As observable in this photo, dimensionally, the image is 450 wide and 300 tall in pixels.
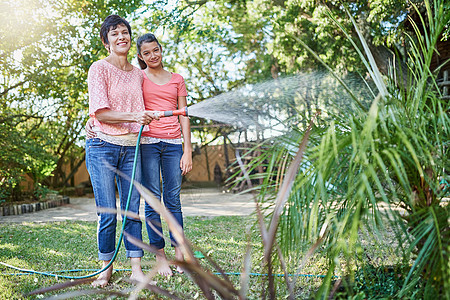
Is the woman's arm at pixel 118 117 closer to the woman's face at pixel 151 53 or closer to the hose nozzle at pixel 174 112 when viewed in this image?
the hose nozzle at pixel 174 112

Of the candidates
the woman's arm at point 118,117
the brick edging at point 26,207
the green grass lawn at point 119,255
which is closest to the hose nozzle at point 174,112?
the woman's arm at point 118,117

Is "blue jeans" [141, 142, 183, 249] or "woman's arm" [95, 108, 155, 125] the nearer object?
"woman's arm" [95, 108, 155, 125]

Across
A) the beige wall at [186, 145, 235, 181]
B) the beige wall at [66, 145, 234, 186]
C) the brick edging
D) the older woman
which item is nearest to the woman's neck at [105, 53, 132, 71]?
the older woman

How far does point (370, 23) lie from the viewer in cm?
620

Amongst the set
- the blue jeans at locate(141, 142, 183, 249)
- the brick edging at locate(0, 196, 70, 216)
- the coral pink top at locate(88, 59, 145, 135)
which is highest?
the coral pink top at locate(88, 59, 145, 135)

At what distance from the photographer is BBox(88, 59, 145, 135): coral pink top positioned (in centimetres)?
227

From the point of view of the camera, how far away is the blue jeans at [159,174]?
253 centimetres

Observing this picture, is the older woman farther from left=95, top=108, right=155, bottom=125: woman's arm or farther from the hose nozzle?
the hose nozzle

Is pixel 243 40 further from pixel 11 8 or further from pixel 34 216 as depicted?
pixel 34 216

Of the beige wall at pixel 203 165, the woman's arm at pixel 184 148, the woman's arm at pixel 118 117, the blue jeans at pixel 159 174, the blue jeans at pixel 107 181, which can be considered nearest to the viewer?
the woman's arm at pixel 118 117

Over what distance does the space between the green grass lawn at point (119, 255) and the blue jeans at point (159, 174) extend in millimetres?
375

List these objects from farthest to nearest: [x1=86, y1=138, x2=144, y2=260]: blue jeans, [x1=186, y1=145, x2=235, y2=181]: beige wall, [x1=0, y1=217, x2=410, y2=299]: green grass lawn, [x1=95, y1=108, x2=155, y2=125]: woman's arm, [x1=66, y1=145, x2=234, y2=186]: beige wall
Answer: [x1=186, y1=145, x2=235, y2=181]: beige wall < [x1=66, y1=145, x2=234, y2=186]: beige wall < [x1=86, y1=138, x2=144, y2=260]: blue jeans < [x1=95, y1=108, x2=155, y2=125]: woman's arm < [x1=0, y1=217, x2=410, y2=299]: green grass lawn

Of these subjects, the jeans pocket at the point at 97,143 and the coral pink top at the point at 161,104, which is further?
the coral pink top at the point at 161,104

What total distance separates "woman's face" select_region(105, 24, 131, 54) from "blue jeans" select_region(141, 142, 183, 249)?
2.08 feet
